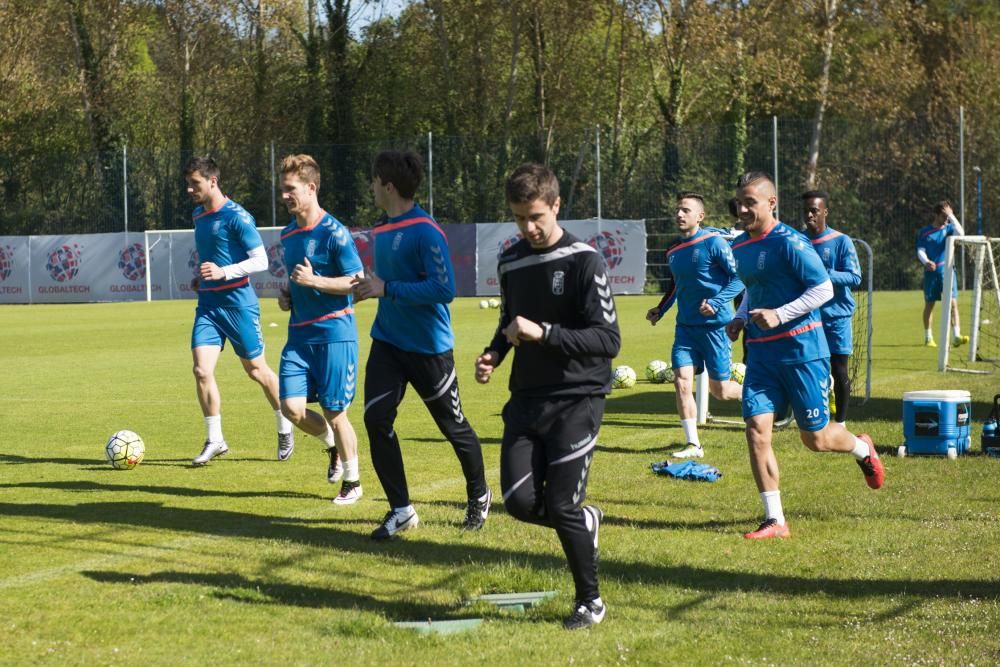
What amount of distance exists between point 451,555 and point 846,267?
16.1 ft

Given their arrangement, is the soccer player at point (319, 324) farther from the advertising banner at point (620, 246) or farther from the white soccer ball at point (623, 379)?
the advertising banner at point (620, 246)

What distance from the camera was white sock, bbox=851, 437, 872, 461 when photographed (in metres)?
7.80

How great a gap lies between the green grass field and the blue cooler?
0.17 m

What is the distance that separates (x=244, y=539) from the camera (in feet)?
23.8

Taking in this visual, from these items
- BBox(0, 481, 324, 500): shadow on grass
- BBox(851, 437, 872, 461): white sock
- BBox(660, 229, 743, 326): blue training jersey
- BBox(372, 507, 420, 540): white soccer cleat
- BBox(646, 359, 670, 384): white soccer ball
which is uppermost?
BBox(660, 229, 743, 326): blue training jersey

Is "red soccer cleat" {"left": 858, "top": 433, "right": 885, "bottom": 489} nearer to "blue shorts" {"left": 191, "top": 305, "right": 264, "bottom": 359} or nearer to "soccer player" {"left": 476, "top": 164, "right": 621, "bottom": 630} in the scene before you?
"soccer player" {"left": 476, "top": 164, "right": 621, "bottom": 630}

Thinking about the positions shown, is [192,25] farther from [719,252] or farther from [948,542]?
[948,542]

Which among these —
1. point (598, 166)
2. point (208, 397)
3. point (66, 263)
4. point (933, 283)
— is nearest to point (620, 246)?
point (598, 166)

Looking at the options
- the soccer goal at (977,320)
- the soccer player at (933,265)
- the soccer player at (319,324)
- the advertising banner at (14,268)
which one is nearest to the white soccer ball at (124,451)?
the soccer player at (319,324)

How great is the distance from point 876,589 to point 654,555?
1.20m

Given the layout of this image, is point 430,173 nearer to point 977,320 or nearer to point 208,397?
point 977,320

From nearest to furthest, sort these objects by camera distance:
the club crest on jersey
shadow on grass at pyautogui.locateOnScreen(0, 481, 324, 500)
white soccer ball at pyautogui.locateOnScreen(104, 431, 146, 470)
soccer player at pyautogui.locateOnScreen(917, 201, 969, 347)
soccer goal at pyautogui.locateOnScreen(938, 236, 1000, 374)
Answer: the club crest on jersey → shadow on grass at pyautogui.locateOnScreen(0, 481, 324, 500) → white soccer ball at pyautogui.locateOnScreen(104, 431, 146, 470) → soccer goal at pyautogui.locateOnScreen(938, 236, 1000, 374) → soccer player at pyautogui.locateOnScreen(917, 201, 969, 347)

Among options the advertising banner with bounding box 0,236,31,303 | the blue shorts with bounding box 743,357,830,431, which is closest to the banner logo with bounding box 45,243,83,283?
the advertising banner with bounding box 0,236,31,303

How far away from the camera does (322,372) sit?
27.0 ft
